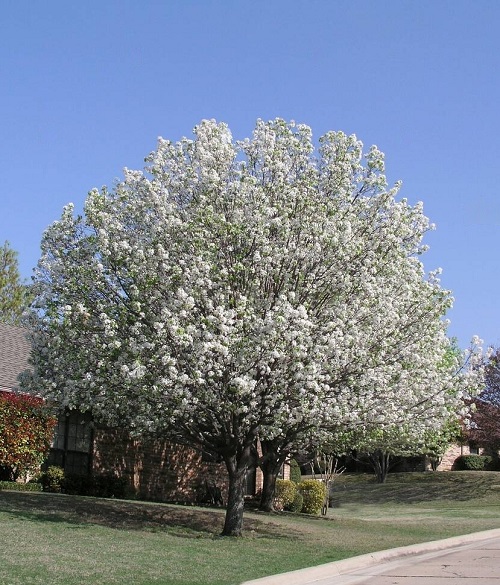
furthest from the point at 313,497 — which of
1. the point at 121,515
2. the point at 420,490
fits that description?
the point at 420,490

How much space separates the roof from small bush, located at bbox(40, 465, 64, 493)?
9.78ft

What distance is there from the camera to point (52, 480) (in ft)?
79.7

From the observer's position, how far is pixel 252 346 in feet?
53.0

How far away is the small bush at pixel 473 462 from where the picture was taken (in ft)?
172

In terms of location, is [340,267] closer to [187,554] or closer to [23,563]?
[187,554]

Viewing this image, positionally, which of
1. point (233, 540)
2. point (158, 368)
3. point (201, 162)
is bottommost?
point (233, 540)

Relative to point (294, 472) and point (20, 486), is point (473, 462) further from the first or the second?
point (20, 486)

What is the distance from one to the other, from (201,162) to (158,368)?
5118mm

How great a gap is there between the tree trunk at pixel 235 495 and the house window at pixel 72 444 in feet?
28.6

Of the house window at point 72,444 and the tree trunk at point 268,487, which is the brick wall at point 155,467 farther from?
the tree trunk at point 268,487

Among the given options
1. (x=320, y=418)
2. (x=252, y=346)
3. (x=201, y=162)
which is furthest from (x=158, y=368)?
(x=201, y=162)

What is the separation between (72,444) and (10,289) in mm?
29624

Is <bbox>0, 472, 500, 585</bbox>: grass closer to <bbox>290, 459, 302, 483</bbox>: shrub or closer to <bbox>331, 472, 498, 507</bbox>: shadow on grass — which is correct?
<bbox>290, 459, 302, 483</bbox>: shrub

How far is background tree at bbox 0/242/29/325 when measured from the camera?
173 ft
